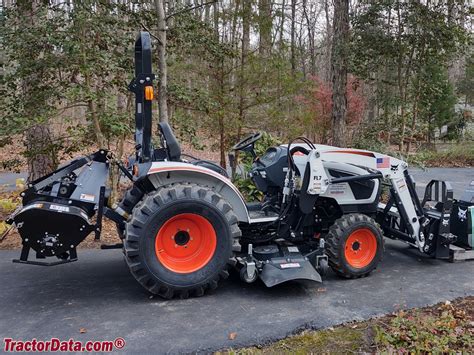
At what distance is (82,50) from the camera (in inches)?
236

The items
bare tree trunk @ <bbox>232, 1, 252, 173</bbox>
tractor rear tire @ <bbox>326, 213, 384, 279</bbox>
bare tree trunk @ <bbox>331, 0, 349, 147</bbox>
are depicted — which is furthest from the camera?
bare tree trunk @ <bbox>331, 0, 349, 147</bbox>

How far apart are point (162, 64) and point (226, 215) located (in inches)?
148

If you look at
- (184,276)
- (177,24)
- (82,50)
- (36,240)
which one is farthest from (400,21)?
(36,240)

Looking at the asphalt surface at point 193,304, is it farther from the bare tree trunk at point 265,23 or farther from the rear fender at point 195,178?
the bare tree trunk at point 265,23

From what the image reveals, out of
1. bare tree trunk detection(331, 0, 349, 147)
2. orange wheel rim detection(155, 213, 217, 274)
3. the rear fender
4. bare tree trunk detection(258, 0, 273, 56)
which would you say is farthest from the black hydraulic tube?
bare tree trunk detection(331, 0, 349, 147)

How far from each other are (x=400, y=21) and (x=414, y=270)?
21.9 ft

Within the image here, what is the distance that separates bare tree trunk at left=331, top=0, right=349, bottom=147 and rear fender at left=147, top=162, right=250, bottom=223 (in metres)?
6.15

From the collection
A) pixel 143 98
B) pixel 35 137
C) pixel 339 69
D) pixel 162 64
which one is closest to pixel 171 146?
pixel 143 98

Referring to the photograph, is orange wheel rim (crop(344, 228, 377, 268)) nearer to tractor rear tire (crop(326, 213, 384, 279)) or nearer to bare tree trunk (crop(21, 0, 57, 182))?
tractor rear tire (crop(326, 213, 384, 279))

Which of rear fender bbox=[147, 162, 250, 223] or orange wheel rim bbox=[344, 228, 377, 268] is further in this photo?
orange wheel rim bbox=[344, 228, 377, 268]

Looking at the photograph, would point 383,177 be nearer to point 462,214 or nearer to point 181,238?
point 462,214

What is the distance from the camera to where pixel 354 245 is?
4.78 m

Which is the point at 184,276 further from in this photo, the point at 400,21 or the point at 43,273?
the point at 400,21

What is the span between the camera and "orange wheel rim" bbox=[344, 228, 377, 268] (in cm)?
475
